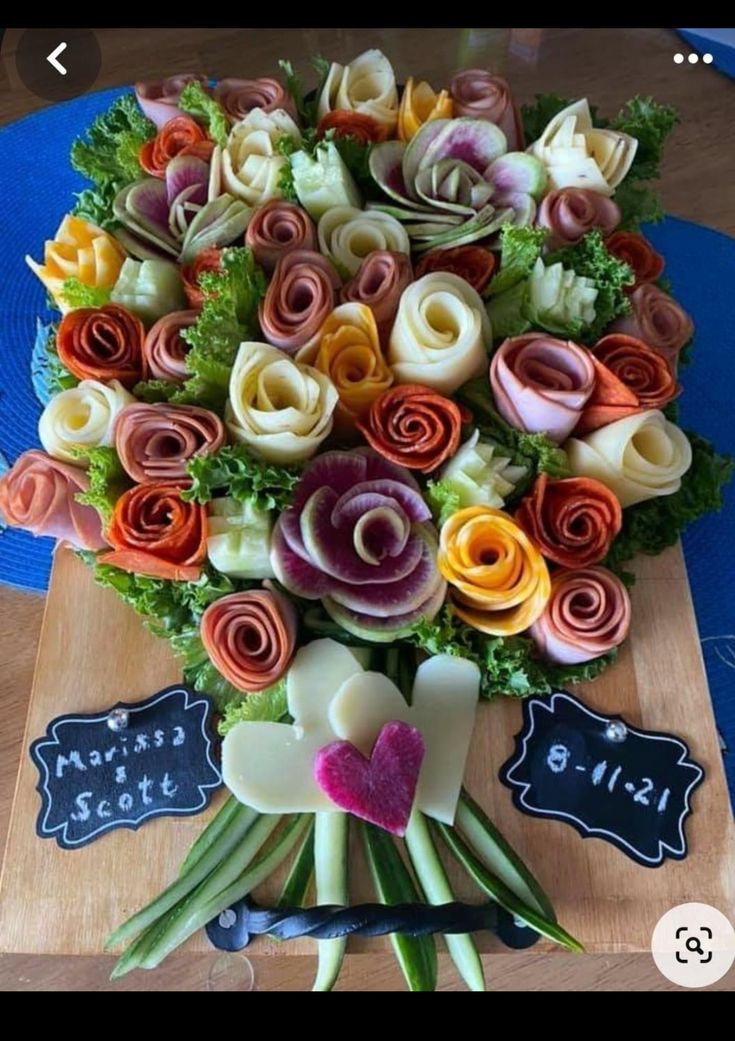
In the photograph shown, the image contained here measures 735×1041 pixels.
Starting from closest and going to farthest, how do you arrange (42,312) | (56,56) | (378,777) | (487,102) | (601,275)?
(378,777)
(601,275)
(487,102)
(42,312)
(56,56)

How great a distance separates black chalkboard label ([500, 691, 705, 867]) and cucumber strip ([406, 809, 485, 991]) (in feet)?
0.35

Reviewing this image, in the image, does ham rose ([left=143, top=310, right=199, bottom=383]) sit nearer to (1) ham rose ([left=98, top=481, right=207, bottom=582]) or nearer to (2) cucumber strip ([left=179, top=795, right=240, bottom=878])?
(1) ham rose ([left=98, top=481, right=207, bottom=582])

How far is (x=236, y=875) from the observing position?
0.89m

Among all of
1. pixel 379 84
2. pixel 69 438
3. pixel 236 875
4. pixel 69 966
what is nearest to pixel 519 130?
pixel 379 84

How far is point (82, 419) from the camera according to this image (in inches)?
40.0

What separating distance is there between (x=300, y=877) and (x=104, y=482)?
0.43 m

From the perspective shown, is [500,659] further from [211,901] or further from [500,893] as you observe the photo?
[211,901]

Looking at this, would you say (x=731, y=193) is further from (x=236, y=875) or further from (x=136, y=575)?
(x=236, y=875)

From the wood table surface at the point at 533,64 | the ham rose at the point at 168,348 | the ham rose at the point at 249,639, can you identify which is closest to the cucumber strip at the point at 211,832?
the ham rose at the point at 249,639

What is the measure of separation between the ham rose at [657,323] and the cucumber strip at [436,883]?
0.58 meters

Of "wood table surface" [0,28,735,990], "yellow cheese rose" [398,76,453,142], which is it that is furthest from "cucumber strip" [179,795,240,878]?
"wood table surface" [0,28,735,990]

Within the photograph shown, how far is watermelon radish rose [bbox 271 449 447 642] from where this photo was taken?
917 mm

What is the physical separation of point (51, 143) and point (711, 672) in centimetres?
162

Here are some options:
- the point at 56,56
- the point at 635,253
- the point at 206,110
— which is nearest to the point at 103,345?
the point at 206,110
